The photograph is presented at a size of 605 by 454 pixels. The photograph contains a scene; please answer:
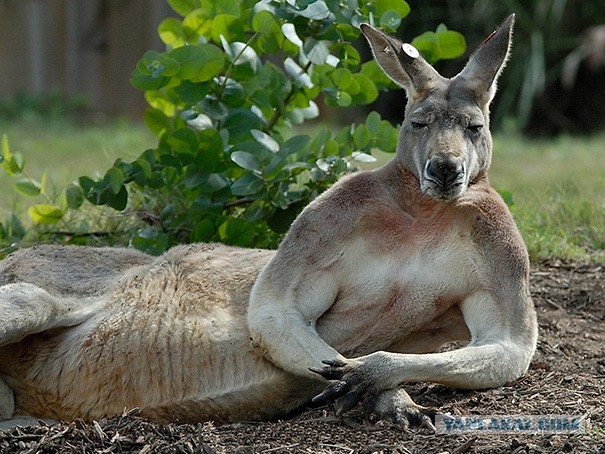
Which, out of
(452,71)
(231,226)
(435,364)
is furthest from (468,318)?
(452,71)

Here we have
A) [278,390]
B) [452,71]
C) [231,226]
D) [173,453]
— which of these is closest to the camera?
[173,453]

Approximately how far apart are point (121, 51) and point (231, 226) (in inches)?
339

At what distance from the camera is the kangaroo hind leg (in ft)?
13.2

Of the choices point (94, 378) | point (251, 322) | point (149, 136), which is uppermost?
point (251, 322)

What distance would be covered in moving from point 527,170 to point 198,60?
456 cm

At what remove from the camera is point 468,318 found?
394cm

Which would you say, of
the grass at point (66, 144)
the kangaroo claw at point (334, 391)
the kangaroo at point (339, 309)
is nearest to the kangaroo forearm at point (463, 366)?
the kangaroo at point (339, 309)

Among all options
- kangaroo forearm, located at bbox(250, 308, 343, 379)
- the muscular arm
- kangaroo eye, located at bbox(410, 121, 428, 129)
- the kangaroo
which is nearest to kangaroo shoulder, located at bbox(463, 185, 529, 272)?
the kangaroo

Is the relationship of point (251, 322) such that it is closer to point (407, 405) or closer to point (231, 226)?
point (407, 405)

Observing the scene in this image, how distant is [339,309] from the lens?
4062 millimetres

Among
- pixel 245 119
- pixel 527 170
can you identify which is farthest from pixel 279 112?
pixel 527 170

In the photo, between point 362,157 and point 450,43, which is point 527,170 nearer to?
point 450,43

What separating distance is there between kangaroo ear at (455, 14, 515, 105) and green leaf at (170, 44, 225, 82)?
1222 mm

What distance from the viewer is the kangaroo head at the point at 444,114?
3.85 m
